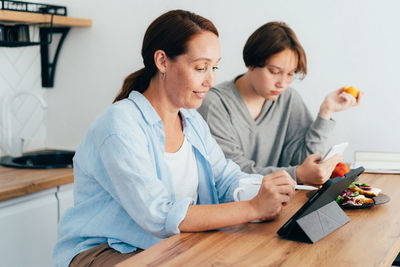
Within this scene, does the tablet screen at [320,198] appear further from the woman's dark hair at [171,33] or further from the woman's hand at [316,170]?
the woman's dark hair at [171,33]

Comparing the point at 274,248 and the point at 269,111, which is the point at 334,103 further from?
the point at 274,248

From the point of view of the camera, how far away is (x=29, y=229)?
2.10 meters

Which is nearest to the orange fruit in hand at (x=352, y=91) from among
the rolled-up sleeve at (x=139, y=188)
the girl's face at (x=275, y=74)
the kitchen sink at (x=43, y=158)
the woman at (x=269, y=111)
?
the woman at (x=269, y=111)

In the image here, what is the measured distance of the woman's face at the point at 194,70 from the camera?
1377mm

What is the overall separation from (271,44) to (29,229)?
49.2 inches

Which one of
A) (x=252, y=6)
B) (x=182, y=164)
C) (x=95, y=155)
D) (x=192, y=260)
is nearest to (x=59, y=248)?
(x=95, y=155)

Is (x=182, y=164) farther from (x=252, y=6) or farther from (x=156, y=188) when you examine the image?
(x=252, y=6)

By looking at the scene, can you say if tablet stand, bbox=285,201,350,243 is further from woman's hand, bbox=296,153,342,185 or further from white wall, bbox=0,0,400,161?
white wall, bbox=0,0,400,161

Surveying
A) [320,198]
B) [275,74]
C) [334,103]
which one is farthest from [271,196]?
[334,103]

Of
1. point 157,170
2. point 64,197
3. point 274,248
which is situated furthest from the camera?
point 64,197

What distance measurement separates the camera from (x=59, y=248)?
139 centimetres

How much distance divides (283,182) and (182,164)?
0.38 m

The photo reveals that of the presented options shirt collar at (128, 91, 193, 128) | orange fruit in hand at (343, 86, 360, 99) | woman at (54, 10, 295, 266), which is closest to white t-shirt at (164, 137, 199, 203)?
woman at (54, 10, 295, 266)

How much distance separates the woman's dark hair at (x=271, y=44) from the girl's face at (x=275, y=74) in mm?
17
